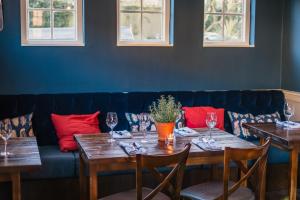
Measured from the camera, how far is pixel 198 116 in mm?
4758

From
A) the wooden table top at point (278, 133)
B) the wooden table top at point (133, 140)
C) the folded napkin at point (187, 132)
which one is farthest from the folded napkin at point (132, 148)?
the wooden table top at point (278, 133)

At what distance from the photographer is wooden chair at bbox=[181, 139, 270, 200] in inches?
115

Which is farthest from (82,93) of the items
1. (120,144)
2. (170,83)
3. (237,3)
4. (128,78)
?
(237,3)

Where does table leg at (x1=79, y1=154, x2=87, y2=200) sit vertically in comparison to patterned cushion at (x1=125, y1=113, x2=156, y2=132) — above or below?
below

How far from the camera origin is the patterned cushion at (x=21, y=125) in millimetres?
4289

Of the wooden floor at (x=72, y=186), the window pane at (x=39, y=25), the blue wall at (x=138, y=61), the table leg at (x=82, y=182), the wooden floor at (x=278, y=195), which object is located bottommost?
the wooden floor at (x=278, y=195)

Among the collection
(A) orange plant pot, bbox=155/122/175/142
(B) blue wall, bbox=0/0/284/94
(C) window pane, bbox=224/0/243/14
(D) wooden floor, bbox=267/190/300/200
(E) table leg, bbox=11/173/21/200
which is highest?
(C) window pane, bbox=224/0/243/14

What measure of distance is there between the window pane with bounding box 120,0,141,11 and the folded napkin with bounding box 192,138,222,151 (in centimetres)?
197

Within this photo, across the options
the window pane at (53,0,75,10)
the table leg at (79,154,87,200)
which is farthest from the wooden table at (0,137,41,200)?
the window pane at (53,0,75,10)

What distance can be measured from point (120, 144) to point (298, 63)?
2.72 m

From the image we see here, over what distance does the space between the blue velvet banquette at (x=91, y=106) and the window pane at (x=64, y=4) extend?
911 mm

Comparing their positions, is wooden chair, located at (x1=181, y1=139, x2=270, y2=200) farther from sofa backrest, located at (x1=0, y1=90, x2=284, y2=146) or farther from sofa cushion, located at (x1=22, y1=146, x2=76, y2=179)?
sofa backrest, located at (x1=0, y1=90, x2=284, y2=146)

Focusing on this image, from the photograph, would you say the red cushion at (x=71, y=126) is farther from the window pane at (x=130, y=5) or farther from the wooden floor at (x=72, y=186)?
the window pane at (x=130, y=5)

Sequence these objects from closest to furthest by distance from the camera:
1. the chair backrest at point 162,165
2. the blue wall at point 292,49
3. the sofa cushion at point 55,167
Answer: the chair backrest at point 162,165
the sofa cushion at point 55,167
the blue wall at point 292,49
